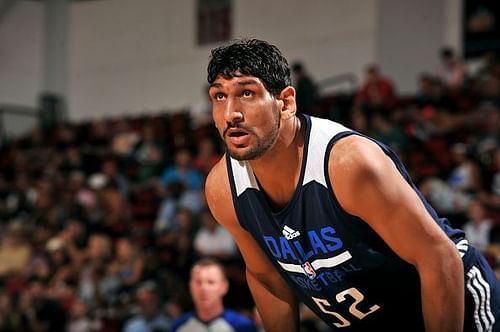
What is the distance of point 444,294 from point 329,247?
372mm

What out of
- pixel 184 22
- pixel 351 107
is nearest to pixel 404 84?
pixel 351 107

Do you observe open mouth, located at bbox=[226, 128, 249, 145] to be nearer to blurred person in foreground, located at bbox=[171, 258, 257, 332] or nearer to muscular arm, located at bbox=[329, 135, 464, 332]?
muscular arm, located at bbox=[329, 135, 464, 332]

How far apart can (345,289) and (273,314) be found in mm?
393

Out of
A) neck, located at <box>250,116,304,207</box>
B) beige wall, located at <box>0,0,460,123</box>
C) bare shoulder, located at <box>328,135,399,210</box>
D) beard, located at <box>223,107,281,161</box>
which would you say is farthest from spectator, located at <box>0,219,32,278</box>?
bare shoulder, located at <box>328,135,399,210</box>

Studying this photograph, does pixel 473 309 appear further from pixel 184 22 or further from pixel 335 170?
pixel 184 22

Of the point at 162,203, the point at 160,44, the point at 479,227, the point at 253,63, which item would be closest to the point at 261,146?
the point at 253,63

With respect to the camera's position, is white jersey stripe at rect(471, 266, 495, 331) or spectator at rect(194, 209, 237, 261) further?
spectator at rect(194, 209, 237, 261)

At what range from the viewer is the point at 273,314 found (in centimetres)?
279

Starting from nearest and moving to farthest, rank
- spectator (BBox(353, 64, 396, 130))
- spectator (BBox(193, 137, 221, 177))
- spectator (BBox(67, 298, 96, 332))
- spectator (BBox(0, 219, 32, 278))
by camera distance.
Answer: spectator (BBox(67, 298, 96, 332)) → spectator (BBox(193, 137, 221, 177)) → spectator (BBox(353, 64, 396, 130)) → spectator (BBox(0, 219, 32, 278))

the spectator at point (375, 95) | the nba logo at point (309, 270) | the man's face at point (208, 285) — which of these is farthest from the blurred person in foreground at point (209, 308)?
the spectator at point (375, 95)

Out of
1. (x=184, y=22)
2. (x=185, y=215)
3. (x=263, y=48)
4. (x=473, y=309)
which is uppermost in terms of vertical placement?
(x=184, y=22)

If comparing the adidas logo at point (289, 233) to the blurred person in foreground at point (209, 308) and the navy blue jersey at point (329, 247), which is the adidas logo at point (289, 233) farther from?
the blurred person in foreground at point (209, 308)

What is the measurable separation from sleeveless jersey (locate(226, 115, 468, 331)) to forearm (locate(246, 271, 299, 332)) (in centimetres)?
16

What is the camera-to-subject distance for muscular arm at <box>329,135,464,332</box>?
2178 mm
